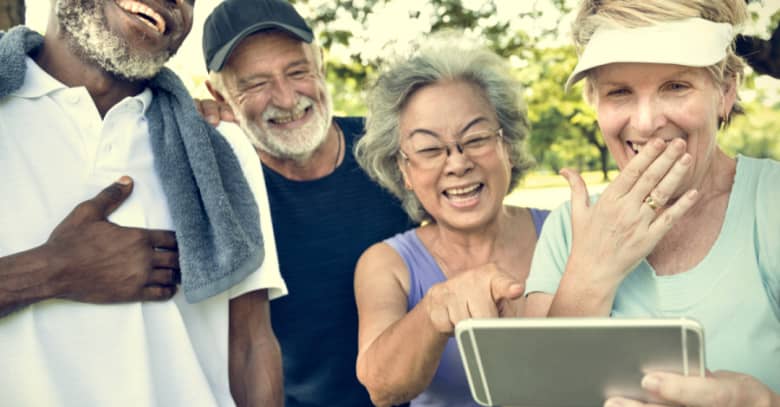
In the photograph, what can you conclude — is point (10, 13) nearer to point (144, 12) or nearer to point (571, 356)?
point (144, 12)

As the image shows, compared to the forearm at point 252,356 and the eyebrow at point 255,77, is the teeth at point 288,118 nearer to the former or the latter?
the eyebrow at point 255,77

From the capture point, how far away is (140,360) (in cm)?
212

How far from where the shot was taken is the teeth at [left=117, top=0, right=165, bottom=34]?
232cm

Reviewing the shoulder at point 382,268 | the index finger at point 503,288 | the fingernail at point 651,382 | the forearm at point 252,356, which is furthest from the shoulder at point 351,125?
the fingernail at point 651,382

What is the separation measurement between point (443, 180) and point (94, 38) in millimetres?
1114

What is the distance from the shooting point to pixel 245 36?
3072 millimetres

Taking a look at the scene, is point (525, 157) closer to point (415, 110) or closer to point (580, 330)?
point (415, 110)

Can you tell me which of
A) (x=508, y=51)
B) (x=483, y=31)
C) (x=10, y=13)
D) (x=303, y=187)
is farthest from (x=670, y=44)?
(x=508, y=51)

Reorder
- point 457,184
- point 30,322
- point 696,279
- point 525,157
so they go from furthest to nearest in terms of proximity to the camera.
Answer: point 525,157 → point 457,184 → point 30,322 → point 696,279

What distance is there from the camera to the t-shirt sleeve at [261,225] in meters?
2.40

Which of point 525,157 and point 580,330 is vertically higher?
point 525,157

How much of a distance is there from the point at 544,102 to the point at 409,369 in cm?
726

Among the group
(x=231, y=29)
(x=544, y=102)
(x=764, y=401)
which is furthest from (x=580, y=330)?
(x=544, y=102)

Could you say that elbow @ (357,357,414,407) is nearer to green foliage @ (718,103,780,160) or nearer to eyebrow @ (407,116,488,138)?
eyebrow @ (407,116,488,138)
